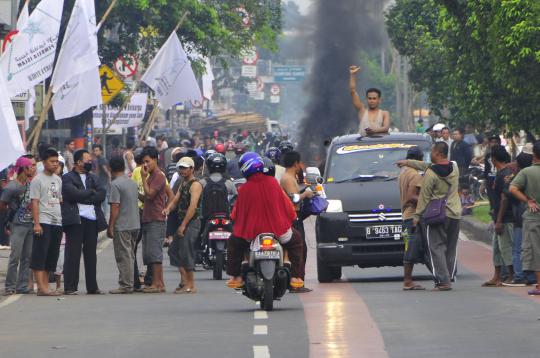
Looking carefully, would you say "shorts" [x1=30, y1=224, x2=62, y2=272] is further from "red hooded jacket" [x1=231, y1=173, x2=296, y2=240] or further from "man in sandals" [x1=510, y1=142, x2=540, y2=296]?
"man in sandals" [x1=510, y1=142, x2=540, y2=296]

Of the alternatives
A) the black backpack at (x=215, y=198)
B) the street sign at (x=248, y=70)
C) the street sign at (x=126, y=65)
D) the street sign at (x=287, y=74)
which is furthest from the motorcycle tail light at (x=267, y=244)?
the street sign at (x=287, y=74)

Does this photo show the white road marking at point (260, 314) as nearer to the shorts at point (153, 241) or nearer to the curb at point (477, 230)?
the shorts at point (153, 241)

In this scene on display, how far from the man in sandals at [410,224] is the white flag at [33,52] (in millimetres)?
8175

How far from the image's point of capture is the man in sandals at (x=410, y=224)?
688 inches

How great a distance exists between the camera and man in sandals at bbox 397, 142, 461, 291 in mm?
17281

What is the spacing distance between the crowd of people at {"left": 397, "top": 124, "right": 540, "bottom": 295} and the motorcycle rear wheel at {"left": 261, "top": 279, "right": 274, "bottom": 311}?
2.99 m

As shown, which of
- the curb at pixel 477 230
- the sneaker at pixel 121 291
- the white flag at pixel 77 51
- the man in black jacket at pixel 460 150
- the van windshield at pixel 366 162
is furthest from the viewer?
the man in black jacket at pixel 460 150

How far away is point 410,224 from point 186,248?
2699 millimetres

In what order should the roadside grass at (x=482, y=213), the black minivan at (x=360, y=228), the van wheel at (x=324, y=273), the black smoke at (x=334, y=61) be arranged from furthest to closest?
the black smoke at (x=334, y=61) → the roadside grass at (x=482, y=213) → the van wheel at (x=324, y=273) → the black minivan at (x=360, y=228)

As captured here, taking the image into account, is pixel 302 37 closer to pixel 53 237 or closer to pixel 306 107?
→ pixel 306 107

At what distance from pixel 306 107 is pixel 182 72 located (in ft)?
118

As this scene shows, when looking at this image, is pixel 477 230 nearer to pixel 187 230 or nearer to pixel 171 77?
pixel 171 77

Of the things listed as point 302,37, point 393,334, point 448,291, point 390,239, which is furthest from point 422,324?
point 302,37

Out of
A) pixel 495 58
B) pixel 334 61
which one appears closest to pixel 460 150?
pixel 495 58
